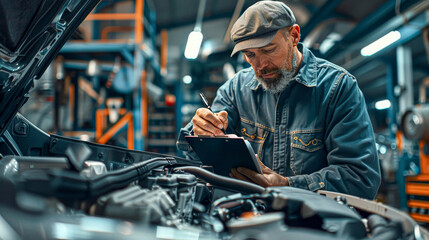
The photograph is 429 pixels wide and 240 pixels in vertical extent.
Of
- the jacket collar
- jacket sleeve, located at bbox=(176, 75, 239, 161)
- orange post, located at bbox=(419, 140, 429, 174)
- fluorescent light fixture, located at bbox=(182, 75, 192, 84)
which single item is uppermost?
fluorescent light fixture, located at bbox=(182, 75, 192, 84)

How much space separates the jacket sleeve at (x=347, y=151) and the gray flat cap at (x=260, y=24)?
41 centimetres

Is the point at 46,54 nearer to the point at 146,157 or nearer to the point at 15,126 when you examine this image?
the point at 15,126

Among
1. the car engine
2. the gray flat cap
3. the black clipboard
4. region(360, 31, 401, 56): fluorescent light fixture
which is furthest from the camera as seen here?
region(360, 31, 401, 56): fluorescent light fixture

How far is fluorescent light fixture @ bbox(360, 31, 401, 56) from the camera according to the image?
213 inches

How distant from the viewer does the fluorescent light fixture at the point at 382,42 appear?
5416mm

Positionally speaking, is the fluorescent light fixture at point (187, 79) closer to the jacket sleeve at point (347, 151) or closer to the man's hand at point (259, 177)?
the jacket sleeve at point (347, 151)

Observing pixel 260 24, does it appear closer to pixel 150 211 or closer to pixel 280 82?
pixel 280 82

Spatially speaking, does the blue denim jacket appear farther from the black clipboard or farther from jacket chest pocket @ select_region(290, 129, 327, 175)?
the black clipboard

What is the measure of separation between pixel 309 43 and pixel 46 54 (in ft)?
18.6

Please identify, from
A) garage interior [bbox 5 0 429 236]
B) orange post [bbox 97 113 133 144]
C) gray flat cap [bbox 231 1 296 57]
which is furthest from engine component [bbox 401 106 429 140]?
orange post [bbox 97 113 133 144]

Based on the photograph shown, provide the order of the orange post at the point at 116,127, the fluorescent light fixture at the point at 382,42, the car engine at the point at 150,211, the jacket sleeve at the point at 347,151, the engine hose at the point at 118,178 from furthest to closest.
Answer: the fluorescent light fixture at the point at 382,42 < the orange post at the point at 116,127 < the jacket sleeve at the point at 347,151 < the engine hose at the point at 118,178 < the car engine at the point at 150,211

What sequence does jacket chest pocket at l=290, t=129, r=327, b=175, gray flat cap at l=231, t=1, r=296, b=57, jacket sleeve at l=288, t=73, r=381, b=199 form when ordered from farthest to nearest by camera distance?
jacket chest pocket at l=290, t=129, r=327, b=175 < gray flat cap at l=231, t=1, r=296, b=57 < jacket sleeve at l=288, t=73, r=381, b=199

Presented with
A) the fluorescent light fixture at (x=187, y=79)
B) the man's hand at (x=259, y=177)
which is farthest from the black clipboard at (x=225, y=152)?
the fluorescent light fixture at (x=187, y=79)

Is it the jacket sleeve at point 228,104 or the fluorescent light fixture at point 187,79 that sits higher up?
the fluorescent light fixture at point 187,79
